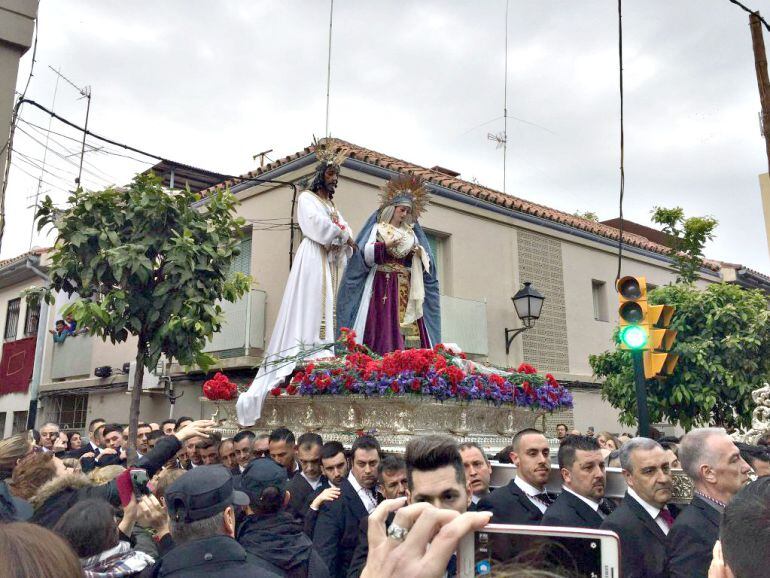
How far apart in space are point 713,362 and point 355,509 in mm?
8002

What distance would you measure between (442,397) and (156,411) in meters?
8.90

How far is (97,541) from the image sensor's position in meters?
2.60

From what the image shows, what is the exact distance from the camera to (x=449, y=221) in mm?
13555

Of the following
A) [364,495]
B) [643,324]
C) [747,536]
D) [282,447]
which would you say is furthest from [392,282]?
[747,536]

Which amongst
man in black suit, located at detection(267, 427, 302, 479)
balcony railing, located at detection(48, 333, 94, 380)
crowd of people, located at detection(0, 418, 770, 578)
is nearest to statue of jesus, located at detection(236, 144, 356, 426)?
man in black suit, located at detection(267, 427, 302, 479)

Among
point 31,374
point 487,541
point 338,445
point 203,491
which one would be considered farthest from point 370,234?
point 31,374

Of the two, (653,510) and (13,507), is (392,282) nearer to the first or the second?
(653,510)

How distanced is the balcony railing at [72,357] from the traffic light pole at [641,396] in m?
12.9

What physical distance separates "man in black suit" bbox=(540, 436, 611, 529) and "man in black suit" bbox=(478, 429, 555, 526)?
0.25 metres

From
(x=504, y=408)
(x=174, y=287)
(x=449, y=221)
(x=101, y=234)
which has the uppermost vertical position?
(x=449, y=221)

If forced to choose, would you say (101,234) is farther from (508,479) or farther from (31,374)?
(31,374)

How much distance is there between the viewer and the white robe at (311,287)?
27.8ft

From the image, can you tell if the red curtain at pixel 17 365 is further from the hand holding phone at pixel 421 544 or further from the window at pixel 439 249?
the hand holding phone at pixel 421 544

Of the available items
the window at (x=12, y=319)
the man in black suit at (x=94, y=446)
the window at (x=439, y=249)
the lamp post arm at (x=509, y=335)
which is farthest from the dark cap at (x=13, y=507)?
the window at (x=12, y=319)
